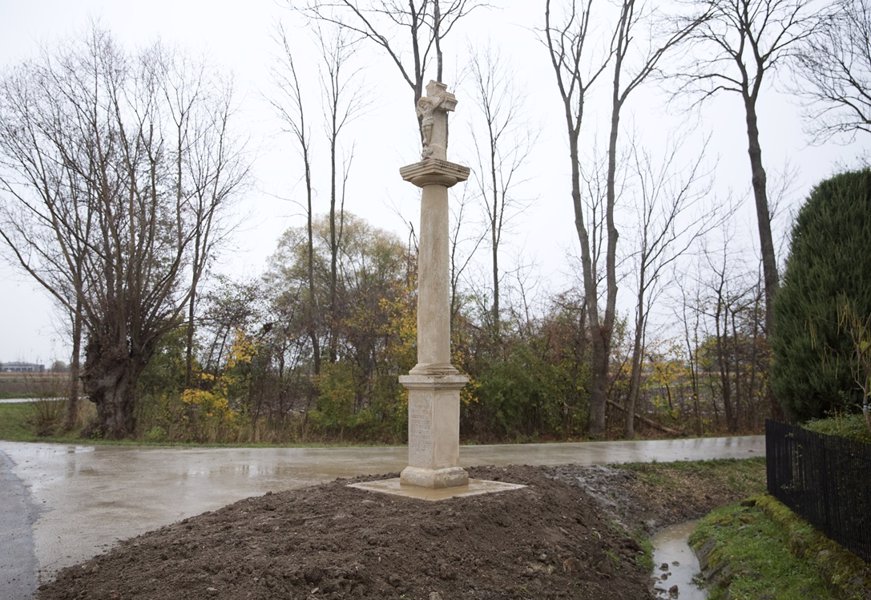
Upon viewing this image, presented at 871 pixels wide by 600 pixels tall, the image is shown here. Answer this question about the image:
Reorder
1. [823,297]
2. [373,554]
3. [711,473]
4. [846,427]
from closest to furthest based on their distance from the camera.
Answer: [373,554]
[846,427]
[823,297]
[711,473]

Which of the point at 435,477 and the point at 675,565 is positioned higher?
the point at 435,477

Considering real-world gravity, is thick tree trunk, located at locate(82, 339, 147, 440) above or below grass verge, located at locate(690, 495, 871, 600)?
above

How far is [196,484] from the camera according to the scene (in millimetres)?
10469

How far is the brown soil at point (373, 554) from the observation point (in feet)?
17.0

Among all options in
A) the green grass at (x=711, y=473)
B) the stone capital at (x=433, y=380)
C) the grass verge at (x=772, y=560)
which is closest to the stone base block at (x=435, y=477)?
the stone capital at (x=433, y=380)

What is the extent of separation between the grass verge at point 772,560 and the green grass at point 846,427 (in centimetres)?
103

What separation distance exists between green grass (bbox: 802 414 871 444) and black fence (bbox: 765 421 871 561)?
1.02ft

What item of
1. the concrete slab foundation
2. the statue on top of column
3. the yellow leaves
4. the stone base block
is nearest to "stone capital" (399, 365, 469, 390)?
the stone base block

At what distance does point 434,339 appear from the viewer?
8500mm

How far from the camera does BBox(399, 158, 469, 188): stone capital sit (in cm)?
859

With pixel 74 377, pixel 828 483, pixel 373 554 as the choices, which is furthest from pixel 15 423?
pixel 828 483

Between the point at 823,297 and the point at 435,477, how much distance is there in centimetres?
589

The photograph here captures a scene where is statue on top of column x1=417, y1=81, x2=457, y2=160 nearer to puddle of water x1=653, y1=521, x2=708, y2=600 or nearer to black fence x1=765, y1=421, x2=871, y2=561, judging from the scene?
black fence x1=765, y1=421, x2=871, y2=561

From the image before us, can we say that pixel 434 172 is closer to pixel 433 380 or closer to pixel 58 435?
pixel 433 380
